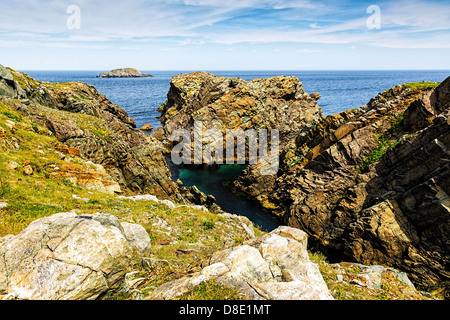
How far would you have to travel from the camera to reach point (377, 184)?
2919cm

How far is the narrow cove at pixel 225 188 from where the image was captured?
3850 cm

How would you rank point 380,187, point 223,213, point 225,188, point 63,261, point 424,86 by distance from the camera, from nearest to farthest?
point 63,261 < point 380,187 < point 223,213 < point 424,86 < point 225,188

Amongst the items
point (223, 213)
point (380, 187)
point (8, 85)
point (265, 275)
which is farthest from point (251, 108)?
point (265, 275)

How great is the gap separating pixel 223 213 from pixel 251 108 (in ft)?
139

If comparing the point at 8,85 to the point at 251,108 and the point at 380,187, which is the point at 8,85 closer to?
the point at 380,187

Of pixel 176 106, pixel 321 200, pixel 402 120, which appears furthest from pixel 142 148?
pixel 176 106

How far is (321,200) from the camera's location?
33.5 m

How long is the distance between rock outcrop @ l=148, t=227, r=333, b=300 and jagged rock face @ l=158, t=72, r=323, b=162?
5072 centimetres

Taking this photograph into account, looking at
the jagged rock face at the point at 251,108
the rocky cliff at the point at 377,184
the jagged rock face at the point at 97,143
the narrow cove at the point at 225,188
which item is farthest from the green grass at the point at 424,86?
the jagged rock face at the point at 97,143

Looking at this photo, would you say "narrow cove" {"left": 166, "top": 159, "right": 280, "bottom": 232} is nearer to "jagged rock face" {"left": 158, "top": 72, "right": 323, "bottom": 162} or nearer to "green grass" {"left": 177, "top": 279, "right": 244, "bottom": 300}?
"jagged rock face" {"left": 158, "top": 72, "right": 323, "bottom": 162}

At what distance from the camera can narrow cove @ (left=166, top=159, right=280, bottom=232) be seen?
126 ft

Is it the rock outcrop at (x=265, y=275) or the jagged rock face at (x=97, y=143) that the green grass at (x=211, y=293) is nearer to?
the rock outcrop at (x=265, y=275)

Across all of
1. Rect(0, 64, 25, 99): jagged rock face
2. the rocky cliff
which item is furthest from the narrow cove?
Rect(0, 64, 25, 99): jagged rock face
